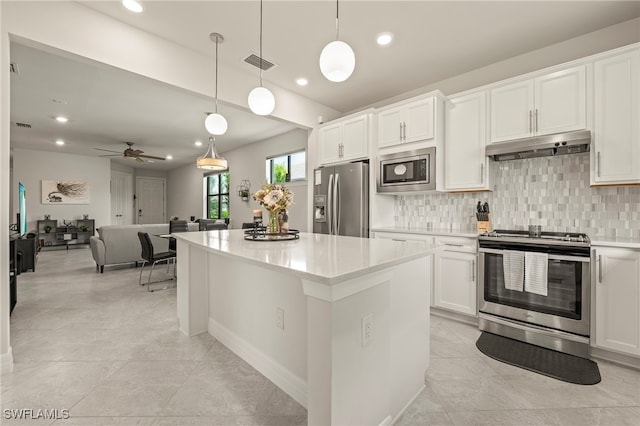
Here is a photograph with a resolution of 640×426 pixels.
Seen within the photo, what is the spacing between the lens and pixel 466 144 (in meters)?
3.09

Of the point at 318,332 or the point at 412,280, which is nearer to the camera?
the point at 318,332

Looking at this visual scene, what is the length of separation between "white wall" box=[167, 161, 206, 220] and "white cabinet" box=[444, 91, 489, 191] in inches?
301

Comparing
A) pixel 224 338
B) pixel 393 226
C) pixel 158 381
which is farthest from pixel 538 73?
pixel 158 381

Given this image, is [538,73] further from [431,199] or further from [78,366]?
[78,366]

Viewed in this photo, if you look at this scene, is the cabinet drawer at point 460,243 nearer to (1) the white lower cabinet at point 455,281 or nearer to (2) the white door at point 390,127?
(1) the white lower cabinet at point 455,281

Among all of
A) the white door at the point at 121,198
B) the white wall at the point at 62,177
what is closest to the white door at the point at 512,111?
the white wall at the point at 62,177

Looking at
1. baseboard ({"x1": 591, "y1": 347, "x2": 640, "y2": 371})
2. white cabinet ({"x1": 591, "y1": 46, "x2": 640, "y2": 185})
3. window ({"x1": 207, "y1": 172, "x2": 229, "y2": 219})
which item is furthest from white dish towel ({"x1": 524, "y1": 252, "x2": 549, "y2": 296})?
window ({"x1": 207, "y1": 172, "x2": 229, "y2": 219})

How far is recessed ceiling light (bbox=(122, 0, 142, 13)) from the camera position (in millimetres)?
2281

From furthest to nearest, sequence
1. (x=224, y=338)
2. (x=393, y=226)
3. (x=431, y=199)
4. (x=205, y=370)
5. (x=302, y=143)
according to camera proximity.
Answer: (x=302, y=143) → (x=393, y=226) → (x=431, y=199) → (x=224, y=338) → (x=205, y=370)

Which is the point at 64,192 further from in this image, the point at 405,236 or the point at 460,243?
the point at 460,243

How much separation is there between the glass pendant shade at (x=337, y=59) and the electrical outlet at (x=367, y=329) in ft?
4.42

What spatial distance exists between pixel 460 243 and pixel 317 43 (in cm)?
249

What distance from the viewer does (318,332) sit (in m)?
1.17

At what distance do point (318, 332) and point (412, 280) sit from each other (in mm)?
769
